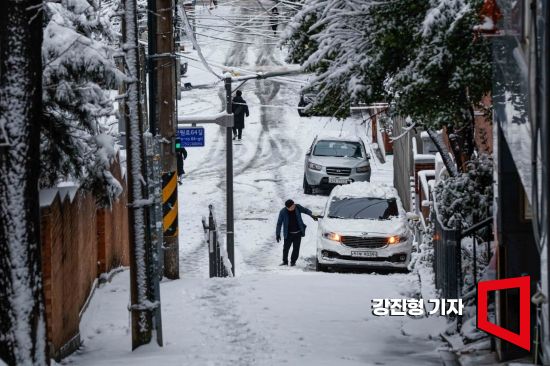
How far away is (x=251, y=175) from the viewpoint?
3494 cm

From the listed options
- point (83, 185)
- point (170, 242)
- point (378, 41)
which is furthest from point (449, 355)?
point (170, 242)

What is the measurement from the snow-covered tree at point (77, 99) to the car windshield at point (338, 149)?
A: 777 inches

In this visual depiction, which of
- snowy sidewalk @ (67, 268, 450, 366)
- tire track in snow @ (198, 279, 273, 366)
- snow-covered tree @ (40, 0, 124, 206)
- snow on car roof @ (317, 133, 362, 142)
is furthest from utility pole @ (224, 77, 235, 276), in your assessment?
snow on car roof @ (317, 133, 362, 142)

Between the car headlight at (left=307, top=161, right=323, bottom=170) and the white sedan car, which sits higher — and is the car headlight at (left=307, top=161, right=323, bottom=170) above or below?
above

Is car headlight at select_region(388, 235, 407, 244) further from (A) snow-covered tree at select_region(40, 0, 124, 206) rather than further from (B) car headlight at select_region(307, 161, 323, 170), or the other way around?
(B) car headlight at select_region(307, 161, 323, 170)

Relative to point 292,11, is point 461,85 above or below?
below

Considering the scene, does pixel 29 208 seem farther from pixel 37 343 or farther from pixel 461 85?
pixel 461 85

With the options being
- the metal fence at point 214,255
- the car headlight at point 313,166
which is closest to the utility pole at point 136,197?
the metal fence at point 214,255

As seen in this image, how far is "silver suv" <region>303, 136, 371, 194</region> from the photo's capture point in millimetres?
31969

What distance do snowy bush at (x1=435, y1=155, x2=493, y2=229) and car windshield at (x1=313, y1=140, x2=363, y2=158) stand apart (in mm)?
18202

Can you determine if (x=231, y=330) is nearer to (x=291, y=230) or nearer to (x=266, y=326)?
(x=266, y=326)

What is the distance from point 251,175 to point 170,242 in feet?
54.3

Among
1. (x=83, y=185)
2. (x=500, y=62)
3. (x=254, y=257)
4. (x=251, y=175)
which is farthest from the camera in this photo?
(x=251, y=175)

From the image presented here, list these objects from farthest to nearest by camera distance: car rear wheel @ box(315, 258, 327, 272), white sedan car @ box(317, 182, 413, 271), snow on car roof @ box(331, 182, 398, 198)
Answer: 1. snow on car roof @ box(331, 182, 398, 198)
2. car rear wheel @ box(315, 258, 327, 272)
3. white sedan car @ box(317, 182, 413, 271)
